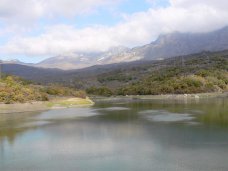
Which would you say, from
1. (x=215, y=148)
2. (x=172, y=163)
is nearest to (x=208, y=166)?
(x=172, y=163)

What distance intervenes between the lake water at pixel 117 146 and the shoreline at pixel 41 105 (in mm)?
26680

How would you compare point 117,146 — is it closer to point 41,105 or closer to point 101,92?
point 41,105

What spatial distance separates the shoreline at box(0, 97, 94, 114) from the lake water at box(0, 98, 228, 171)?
26680 mm

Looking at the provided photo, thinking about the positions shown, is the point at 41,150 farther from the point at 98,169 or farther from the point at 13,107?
the point at 13,107

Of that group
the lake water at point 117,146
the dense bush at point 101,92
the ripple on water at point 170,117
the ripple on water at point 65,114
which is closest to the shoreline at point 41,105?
the ripple on water at point 65,114

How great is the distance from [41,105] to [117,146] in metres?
62.4

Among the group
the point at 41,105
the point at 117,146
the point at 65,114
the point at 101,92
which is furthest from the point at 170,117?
the point at 101,92

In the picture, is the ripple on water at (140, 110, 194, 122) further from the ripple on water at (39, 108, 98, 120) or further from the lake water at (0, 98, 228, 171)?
the ripple on water at (39, 108, 98, 120)

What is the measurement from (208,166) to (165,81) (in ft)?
468

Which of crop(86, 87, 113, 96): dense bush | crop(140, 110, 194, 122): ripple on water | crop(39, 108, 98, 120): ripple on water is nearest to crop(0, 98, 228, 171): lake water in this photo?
crop(140, 110, 194, 122): ripple on water

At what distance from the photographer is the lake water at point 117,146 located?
3381 centimetres

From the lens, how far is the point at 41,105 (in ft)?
334

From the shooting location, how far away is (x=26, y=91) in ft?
347

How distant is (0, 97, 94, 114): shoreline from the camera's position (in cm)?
9249
